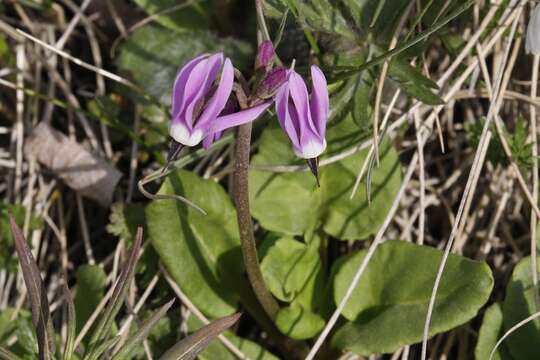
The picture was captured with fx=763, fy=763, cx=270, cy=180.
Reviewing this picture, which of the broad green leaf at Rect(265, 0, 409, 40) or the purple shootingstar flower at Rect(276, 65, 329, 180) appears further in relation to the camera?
the broad green leaf at Rect(265, 0, 409, 40)

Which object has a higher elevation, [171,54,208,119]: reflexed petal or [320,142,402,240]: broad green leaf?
[171,54,208,119]: reflexed petal

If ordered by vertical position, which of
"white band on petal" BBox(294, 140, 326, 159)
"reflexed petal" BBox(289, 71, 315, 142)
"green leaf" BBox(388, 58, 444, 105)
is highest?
"reflexed petal" BBox(289, 71, 315, 142)

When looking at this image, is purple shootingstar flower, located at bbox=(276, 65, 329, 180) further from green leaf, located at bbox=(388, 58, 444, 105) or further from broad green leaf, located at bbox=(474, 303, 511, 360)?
broad green leaf, located at bbox=(474, 303, 511, 360)

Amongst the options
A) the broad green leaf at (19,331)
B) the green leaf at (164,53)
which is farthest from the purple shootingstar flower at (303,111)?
the green leaf at (164,53)

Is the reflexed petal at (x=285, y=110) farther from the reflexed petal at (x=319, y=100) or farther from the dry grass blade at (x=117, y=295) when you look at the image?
the dry grass blade at (x=117, y=295)

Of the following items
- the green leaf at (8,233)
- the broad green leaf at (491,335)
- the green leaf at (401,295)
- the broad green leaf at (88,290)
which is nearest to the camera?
the green leaf at (401,295)

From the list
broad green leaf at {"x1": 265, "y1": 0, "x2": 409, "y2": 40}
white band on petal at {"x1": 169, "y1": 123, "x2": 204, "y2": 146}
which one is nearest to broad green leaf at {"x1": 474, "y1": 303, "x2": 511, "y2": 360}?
broad green leaf at {"x1": 265, "y1": 0, "x2": 409, "y2": 40}

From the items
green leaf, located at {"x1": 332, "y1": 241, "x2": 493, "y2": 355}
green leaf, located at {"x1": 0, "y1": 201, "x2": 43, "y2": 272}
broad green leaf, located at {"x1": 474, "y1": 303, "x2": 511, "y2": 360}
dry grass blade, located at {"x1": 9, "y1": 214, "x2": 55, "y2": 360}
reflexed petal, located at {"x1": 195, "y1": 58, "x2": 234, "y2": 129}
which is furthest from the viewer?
green leaf, located at {"x1": 0, "y1": 201, "x2": 43, "y2": 272}

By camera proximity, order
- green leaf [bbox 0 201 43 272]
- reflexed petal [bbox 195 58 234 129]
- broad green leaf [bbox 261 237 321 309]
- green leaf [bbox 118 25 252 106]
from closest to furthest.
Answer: reflexed petal [bbox 195 58 234 129] → broad green leaf [bbox 261 237 321 309] → green leaf [bbox 0 201 43 272] → green leaf [bbox 118 25 252 106]
